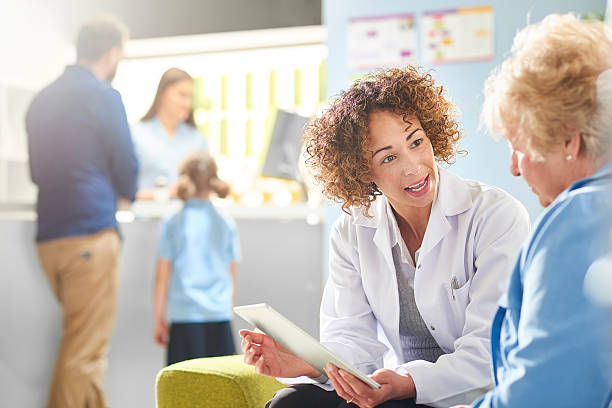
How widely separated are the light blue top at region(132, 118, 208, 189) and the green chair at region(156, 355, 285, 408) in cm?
191

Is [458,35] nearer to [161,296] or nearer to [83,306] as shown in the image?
[161,296]

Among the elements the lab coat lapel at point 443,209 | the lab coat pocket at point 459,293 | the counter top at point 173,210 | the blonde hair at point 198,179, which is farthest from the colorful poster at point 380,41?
the lab coat pocket at point 459,293

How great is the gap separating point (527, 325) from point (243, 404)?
2.55ft

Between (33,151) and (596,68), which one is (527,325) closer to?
(596,68)

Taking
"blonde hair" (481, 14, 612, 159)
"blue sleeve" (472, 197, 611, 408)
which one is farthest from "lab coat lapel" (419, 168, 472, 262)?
"blue sleeve" (472, 197, 611, 408)

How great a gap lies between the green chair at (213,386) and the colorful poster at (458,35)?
1611 mm

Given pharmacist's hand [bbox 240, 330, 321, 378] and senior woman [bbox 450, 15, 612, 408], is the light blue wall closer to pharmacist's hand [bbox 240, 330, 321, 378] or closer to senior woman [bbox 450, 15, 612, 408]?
pharmacist's hand [bbox 240, 330, 321, 378]

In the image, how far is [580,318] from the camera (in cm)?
81

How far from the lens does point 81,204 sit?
9.75 feet

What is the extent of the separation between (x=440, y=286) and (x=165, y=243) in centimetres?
192

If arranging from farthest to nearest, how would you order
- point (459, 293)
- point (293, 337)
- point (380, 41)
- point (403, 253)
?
point (380, 41) → point (403, 253) → point (459, 293) → point (293, 337)

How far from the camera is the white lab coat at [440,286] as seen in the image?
1.27 meters

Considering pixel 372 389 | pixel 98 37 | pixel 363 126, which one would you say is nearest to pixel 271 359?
pixel 372 389

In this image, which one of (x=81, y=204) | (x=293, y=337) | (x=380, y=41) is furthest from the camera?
(x=81, y=204)
